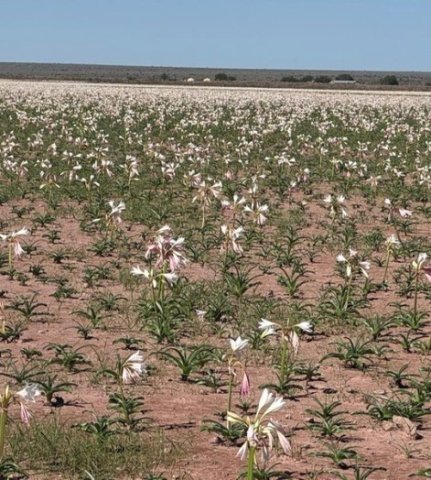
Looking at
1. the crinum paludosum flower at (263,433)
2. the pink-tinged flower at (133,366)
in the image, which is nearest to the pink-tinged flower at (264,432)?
the crinum paludosum flower at (263,433)

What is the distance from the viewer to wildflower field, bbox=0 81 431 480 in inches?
215

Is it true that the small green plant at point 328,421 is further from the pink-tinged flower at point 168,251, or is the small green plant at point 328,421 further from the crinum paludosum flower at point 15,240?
the crinum paludosum flower at point 15,240

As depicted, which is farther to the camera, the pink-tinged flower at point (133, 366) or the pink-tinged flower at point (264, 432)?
the pink-tinged flower at point (133, 366)

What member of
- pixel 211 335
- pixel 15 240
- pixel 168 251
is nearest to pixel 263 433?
pixel 168 251

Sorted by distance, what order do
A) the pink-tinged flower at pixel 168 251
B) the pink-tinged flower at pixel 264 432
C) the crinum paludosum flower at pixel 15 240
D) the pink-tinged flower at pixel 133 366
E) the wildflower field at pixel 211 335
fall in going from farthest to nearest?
the crinum paludosum flower at pixel 15 240 < the pink-tinged flower at pixel 168 251 < the pink-tinged flower at pixel 133 366 < the wildflower field at pixel 211 335 < the pink-tinged flower at pixel 264 432

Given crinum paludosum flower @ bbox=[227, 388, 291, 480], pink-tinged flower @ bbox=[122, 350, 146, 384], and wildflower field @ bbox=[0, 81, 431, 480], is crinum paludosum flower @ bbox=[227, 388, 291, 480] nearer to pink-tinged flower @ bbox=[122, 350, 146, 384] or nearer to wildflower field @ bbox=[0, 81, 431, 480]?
wildflower field @ bbox=[0, 81, 431, 480]

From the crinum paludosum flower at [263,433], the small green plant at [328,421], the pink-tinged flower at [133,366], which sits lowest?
the small green plant at [328,421]

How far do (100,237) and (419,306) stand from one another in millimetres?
5156

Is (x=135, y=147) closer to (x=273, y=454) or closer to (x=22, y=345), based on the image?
(x=22, y=345)

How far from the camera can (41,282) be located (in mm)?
9961

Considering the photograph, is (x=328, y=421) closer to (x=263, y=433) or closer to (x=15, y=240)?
(x=263, y=433)

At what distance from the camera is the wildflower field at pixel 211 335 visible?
215 inches

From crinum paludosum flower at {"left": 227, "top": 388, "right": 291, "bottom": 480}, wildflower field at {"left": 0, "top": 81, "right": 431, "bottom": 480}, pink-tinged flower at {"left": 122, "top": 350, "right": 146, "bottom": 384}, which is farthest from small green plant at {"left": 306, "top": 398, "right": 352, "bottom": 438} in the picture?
crinum paludosum flower at {"left": 227, "top": 388, "right": 291, "bottom": 480}

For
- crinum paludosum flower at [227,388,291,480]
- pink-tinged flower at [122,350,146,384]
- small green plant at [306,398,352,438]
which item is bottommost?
small green plant at [306,398,352,438]
